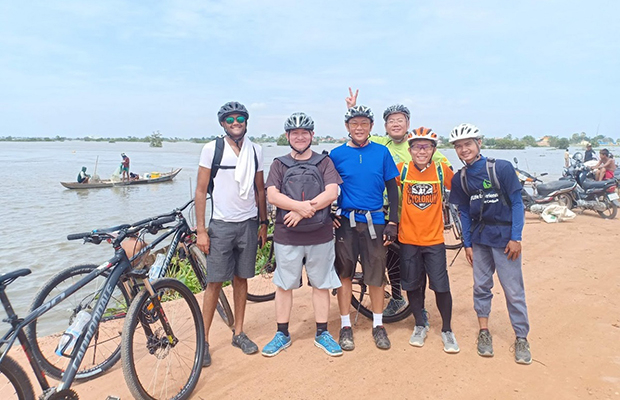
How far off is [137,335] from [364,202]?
216cm

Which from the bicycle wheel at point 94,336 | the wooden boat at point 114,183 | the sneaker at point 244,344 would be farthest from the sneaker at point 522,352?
the wooden boat at point 114,183

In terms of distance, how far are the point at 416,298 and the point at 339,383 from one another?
1.13 metres

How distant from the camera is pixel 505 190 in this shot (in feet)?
10.7

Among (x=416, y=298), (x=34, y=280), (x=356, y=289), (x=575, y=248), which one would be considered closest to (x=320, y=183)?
(x=416, y=298)

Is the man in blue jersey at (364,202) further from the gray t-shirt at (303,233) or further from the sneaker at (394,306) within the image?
the sneaker at (394,306)

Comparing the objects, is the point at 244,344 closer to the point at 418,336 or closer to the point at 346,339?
the point at 346,339

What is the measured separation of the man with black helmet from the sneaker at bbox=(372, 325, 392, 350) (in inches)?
43.9

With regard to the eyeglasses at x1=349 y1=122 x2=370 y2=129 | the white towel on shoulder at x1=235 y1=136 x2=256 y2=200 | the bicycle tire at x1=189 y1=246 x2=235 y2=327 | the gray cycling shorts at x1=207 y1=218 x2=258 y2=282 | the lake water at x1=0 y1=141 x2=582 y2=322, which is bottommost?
the lake water at x1=0 y1=141 x2=582 y2=322

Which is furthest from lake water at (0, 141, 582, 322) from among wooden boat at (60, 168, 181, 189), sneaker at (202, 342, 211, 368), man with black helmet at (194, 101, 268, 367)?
sneaker at (202, 342, 211, 368)

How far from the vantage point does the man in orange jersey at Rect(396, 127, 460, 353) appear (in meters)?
3.46

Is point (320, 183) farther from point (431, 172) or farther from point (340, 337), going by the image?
point (340, 337)

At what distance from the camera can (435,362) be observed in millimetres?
3260

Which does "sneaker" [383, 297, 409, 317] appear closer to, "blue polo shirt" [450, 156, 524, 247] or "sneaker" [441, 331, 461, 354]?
"sneaker" [441, 331, 461, 354]

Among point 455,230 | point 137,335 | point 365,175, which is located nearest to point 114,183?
point 455,230
